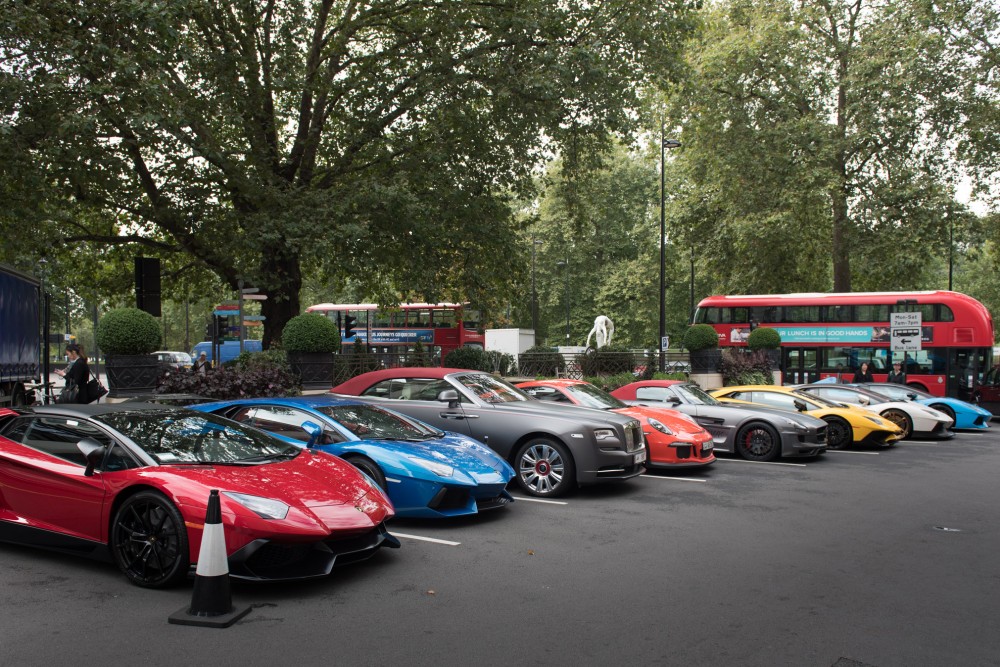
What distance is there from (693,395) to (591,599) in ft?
29.8

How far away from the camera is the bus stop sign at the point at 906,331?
72.9ft

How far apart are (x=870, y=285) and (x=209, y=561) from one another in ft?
127

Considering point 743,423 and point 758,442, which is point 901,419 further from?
point 743,423

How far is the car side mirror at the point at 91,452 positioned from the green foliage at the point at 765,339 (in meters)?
25.5

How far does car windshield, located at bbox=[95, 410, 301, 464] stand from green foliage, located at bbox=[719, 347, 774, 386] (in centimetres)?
2115

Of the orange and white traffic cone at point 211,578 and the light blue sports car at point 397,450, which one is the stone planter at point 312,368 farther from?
the orange and white traffic cone at point 211,578

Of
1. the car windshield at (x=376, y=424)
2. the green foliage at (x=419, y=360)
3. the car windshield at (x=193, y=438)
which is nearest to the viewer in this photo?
the car windshield at (x=193, y=438)

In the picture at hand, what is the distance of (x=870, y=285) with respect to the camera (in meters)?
38.0

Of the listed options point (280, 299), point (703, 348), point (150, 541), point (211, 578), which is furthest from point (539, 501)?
point (703, 348)

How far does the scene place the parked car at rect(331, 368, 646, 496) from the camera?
9219 millimetres

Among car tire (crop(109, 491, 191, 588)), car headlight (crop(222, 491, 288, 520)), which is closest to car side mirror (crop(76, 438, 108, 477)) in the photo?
car tire (crop(109, 491, 191, 588))

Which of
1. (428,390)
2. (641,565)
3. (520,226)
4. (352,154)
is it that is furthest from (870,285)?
(641,565)

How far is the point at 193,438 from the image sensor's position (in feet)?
20.0

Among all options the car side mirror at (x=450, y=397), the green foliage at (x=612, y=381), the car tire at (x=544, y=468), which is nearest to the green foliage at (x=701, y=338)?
the green foliage at (x=612, y=381)
